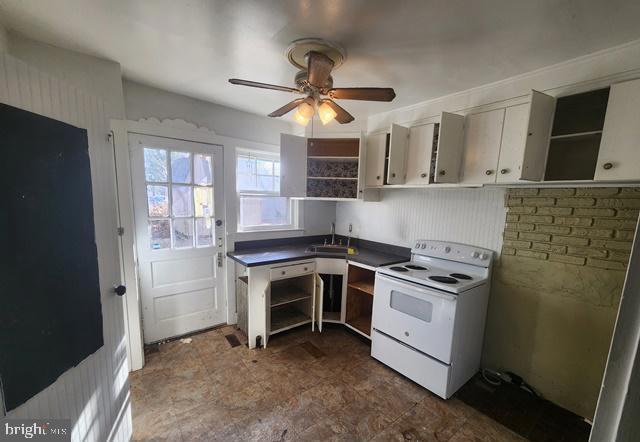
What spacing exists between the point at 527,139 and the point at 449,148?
48cm

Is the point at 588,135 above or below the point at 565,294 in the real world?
above

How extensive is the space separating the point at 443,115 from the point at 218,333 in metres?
2.89

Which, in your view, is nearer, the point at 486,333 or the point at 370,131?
the point at 486,333

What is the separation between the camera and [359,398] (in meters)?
1.86

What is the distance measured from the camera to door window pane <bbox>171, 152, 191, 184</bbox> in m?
2.32

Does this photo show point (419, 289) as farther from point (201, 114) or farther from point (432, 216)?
point (201, 114)

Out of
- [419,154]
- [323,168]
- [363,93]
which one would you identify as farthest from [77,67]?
[419,154]

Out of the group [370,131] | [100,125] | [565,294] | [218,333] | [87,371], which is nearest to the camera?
[87,371]

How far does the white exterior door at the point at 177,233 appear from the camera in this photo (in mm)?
2221

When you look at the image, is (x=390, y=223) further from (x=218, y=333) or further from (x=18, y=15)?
(x=18, y=15)

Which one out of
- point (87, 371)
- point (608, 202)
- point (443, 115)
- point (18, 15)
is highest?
point (18, 15)

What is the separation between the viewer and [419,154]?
2188 millimetres

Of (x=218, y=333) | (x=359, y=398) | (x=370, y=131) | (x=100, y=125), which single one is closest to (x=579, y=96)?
(x=370, y=131)

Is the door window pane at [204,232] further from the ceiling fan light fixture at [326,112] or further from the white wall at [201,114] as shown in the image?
the ceiling fan light fixture at [326,112]
